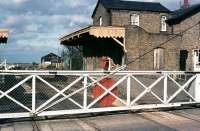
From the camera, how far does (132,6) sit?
44625 millimetres

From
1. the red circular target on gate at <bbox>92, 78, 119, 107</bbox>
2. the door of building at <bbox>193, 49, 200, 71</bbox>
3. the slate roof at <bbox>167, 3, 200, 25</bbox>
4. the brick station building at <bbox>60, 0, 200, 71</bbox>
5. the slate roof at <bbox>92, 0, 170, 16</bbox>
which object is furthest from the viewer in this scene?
the slate roof at <bbox>92, 0, 170, 16</bbox>

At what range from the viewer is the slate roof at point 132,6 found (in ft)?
144

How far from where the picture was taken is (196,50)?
Result: 3469 cm

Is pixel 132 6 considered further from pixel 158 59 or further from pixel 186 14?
pixel 158 59

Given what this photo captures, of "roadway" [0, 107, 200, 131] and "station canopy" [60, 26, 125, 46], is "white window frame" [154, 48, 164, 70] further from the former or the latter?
"roadway" [0, 107, 200, 131]

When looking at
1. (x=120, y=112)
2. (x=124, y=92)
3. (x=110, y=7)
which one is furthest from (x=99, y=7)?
(x=120, y=112)

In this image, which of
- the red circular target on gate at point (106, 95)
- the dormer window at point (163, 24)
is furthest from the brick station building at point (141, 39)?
the red circular target on gate at point (106, 95)

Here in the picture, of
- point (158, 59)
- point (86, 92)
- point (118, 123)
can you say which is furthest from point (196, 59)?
point (118, 123)

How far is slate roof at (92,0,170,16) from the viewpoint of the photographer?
144ft

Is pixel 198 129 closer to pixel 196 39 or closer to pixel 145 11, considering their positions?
pixel 196 39

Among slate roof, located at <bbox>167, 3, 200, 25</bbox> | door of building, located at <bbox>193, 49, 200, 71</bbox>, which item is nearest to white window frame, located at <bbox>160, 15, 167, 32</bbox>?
slate roof, located at <bbox>167, 3, 200, 25</bbox>

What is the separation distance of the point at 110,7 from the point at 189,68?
40.5ft

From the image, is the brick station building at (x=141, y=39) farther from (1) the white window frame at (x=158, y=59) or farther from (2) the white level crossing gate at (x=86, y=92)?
(2) the white level crossing gate at (x=86, y=92)

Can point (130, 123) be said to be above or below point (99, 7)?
below
